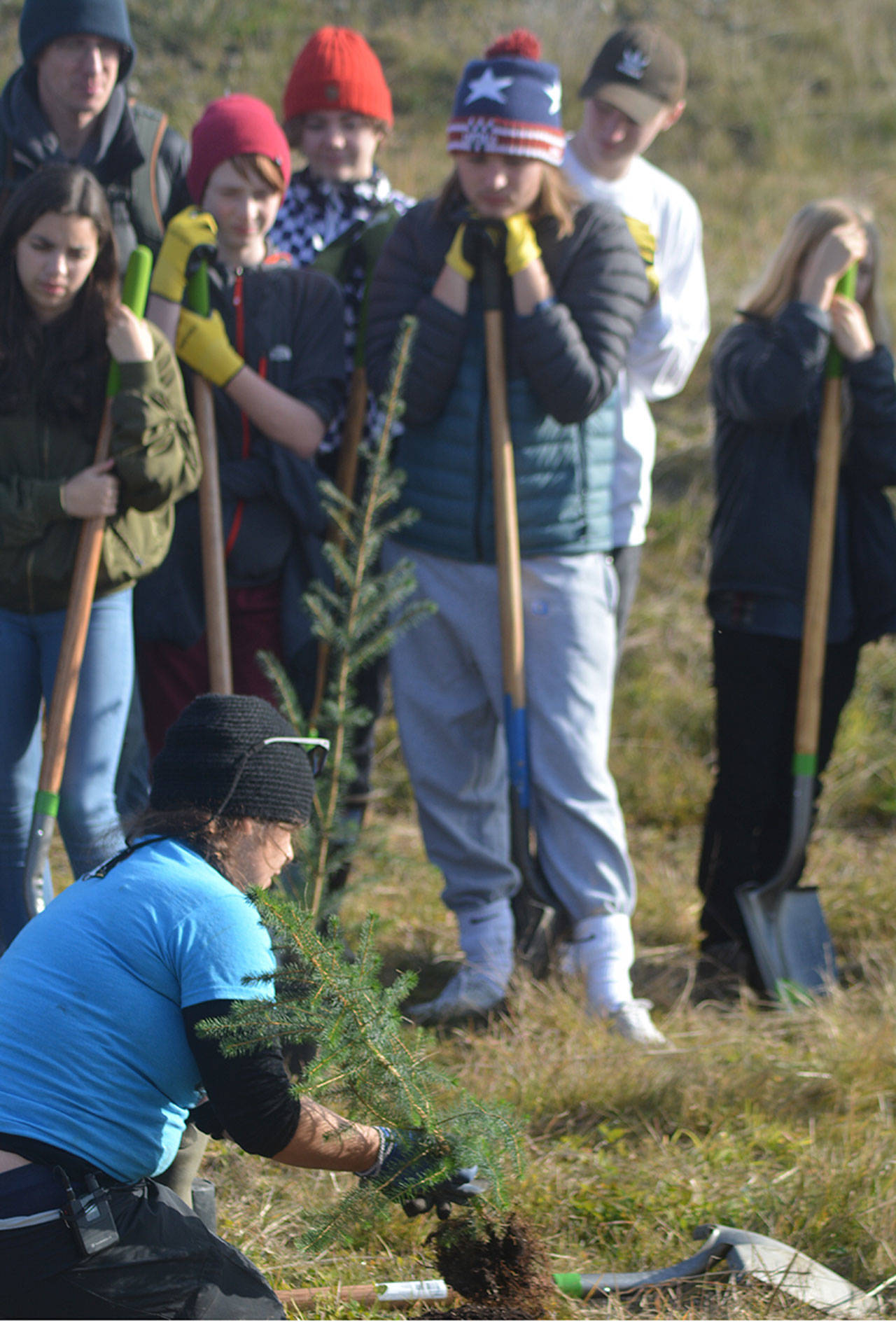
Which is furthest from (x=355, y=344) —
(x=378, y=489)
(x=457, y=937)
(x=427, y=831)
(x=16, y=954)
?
(x=16, y=954)

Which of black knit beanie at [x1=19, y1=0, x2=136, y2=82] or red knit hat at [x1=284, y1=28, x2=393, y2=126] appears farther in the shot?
red knit hat at [x1=284, y1=28, x2=393, y2=126]

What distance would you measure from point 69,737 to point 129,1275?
4.92 feet

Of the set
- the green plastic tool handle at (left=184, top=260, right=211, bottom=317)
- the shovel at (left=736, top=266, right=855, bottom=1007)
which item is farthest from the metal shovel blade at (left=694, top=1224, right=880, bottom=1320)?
the green plastic tool handle at (left=184, top=260, right=211, bottom=317)

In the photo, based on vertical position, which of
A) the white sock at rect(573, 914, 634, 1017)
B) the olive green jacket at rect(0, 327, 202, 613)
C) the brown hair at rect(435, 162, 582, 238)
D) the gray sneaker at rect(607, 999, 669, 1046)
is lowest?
the gray sneaker at rect(607, 999, 669, 1046)

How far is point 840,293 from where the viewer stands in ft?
13.5

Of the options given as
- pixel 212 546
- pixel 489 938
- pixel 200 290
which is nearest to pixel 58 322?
pixel 200 290

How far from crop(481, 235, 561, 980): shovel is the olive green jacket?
0.81m

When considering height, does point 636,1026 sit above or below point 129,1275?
below

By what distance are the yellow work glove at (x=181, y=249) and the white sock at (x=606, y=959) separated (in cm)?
197

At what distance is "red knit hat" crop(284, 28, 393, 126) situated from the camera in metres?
3.95

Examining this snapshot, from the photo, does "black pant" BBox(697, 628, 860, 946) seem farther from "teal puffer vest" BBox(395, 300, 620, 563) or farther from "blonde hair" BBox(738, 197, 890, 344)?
"blonde hair" BBox(738, 197, 890, 344)

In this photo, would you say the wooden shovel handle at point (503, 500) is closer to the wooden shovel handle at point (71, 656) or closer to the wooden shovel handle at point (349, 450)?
the wooden shovel handle at point (349, 450)

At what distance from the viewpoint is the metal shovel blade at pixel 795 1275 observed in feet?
8.27

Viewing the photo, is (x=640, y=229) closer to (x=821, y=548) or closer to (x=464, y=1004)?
(x=821, y=548)
